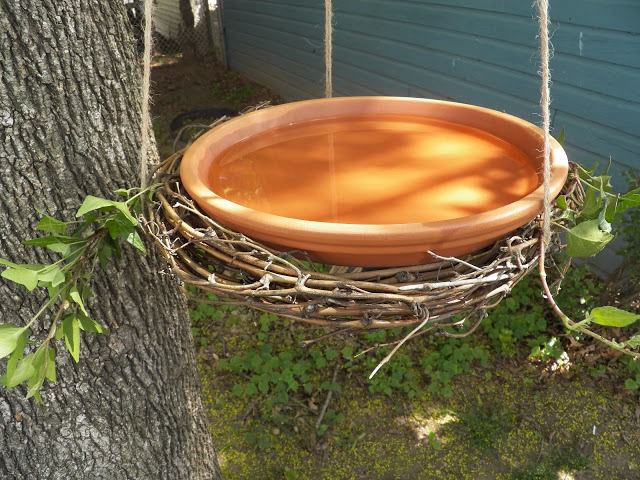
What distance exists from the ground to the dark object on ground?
270 cm

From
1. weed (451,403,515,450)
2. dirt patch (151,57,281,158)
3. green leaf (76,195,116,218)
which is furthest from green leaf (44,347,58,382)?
dirt patch (151,57,281,158)

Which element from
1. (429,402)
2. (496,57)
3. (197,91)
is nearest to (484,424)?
(429,402)

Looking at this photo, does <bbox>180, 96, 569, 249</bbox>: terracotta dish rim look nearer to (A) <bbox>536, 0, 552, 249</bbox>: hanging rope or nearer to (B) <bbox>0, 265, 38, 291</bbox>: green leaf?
(A) <bbox>536, 0, 552, 249</bbox>: hanging rope

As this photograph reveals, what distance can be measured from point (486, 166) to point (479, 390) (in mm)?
1535

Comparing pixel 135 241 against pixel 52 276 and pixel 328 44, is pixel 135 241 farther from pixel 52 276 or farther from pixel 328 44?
pixel 328 44

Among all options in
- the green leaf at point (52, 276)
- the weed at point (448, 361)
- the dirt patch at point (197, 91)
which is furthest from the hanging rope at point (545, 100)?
A: the dirt patch at point (197, 91)

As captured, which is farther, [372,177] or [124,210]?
[372,177]

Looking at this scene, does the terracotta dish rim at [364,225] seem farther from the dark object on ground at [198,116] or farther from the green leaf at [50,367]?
the dark object on ground at [198,116]

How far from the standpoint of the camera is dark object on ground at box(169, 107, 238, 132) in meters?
4.89

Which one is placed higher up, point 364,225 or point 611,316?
point 364,225

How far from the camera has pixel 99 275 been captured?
3.61 ft

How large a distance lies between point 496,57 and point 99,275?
2.58 metres

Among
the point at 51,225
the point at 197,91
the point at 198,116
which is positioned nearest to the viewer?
the point at 51,225

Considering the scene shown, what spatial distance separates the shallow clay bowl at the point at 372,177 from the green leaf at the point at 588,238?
7 centimetres
